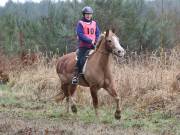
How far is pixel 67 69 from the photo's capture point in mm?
11883

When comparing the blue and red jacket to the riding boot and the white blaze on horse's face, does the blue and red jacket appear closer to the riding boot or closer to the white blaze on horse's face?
the riding boot

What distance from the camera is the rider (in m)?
10.9

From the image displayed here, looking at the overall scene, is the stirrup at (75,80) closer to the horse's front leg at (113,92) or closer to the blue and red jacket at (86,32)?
the blue and red jacket at (86,32)

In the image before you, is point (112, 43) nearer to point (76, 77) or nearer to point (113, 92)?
point (113, 92)

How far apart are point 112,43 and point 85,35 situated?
1026mm

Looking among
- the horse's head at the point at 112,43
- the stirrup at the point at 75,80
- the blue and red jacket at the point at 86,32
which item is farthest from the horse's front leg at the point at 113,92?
the blue and red jacket at the point at 86,32

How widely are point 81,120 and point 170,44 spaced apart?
2328 centimetres

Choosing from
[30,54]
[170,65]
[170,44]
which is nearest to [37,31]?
[170,44]

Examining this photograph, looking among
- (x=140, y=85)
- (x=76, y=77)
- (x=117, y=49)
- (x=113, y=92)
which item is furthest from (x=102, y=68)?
(x=140, y=85)

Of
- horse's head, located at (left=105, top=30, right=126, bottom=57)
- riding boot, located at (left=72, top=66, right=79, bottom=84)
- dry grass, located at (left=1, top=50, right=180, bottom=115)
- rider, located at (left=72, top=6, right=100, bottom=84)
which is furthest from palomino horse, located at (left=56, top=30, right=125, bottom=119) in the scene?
dry grass, located at (left=1, top=50, right=180, bottom=115)

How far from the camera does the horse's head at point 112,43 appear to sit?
9924 millimetres

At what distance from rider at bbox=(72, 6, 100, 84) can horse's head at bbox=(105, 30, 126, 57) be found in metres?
0.66

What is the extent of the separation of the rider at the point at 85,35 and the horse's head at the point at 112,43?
0.66 metres

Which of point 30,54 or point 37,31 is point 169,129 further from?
point 37,31
